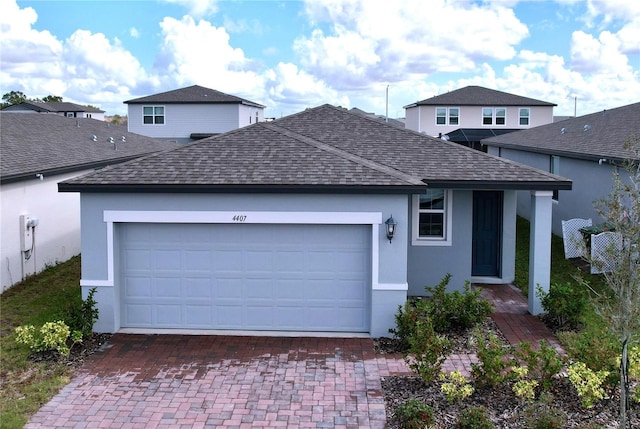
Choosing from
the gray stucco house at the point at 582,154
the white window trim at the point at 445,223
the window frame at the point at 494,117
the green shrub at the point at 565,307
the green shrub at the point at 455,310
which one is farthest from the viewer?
the window frame at the point at 494,117

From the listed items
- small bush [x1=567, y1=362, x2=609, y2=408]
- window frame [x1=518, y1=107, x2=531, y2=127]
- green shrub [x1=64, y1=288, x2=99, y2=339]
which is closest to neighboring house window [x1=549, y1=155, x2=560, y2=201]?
small bush [x1=567, y1=362, x2=609, y2=408]

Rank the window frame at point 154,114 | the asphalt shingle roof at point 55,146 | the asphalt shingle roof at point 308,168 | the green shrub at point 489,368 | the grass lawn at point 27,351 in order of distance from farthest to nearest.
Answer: the window frame at point 154,114 < the asphalt shingle roof at point 55,146 < the asphalt shingle roof at point 308,168 < the green shrub at point 489,368 < the grass lawn at point 27,351

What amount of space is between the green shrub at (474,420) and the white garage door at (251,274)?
3.78 m

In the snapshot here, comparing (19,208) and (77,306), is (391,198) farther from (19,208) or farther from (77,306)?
Answer: (19,208)

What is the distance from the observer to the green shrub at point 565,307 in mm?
11211

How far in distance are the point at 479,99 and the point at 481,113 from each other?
1096 mm

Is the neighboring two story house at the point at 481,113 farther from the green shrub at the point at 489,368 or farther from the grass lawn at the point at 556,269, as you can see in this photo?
the green shrub at the point at 489,368

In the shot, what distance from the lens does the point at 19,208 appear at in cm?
1492

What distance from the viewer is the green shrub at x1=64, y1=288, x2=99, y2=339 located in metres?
10.5

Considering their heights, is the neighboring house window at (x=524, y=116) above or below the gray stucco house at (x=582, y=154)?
above

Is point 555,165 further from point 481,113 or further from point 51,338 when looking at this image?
point 481,113

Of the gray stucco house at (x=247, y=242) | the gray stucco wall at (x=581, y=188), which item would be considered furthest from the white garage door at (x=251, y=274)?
the gray stucco wall at (x=581, y=188)

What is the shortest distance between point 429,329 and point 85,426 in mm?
4754

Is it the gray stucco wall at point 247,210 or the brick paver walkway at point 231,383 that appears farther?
the gray stucco wall at point 247,210
